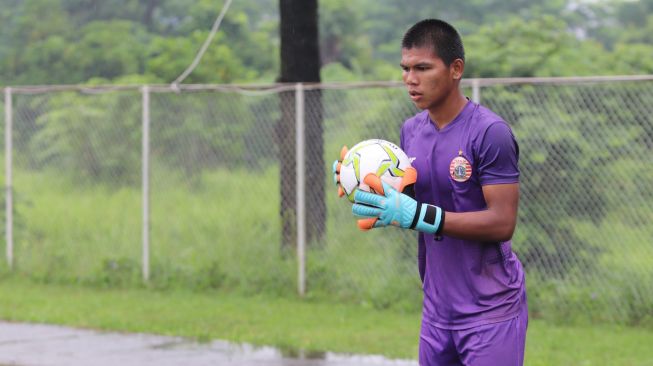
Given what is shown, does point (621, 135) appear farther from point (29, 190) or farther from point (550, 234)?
point (29, 190)

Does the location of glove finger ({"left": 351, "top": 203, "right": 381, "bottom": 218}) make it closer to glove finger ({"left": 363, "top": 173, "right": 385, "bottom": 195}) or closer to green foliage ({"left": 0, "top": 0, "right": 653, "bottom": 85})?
glove finger ({"left": 363, "top": 173, "right": 385, "bottom": 195})

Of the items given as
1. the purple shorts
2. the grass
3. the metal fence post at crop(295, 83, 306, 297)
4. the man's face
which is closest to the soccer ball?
the man's face

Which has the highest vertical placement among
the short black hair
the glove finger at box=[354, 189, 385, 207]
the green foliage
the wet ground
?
the green foliage

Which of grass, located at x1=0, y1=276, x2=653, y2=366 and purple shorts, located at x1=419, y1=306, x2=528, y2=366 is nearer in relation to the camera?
purple shorts, located at x1=419, y1=306, x2=528, y2=366

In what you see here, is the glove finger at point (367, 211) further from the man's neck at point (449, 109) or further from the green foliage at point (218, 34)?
the green foliage at point (218, 34)

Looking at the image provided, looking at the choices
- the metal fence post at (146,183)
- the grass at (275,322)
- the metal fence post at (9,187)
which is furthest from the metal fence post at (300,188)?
the metal fence post at (9,187)

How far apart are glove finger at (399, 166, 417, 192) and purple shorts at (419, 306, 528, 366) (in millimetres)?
642

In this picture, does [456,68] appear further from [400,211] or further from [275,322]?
[275,322]

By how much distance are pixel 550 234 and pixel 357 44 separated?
103 feet

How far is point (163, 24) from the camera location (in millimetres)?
43750

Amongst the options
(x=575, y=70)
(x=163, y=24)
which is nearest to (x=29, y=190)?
(x=575, y=70)

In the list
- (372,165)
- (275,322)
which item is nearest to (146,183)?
(275,322)

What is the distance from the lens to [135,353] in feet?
29.1

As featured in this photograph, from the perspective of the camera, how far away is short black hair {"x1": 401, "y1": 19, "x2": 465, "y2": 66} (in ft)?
14.9
